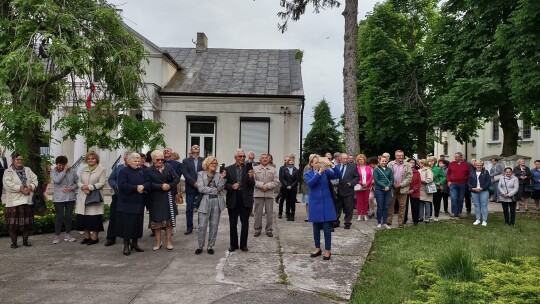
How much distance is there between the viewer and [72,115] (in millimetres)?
8258

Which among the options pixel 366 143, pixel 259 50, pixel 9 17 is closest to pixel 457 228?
pixel 9 17

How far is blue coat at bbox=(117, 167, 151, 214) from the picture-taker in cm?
801

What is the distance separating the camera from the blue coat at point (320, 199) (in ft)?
24.8

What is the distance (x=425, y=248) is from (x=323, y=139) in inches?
1079

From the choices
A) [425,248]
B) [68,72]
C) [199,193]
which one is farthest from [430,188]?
[68,72]

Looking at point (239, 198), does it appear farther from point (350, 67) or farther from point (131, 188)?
point (350, 67)

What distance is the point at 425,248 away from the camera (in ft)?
28.6

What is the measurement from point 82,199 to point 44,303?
12.3 ft

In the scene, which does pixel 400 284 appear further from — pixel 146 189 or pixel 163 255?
pixel 146 189

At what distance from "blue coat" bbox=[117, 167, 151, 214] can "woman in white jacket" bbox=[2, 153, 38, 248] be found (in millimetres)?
2011

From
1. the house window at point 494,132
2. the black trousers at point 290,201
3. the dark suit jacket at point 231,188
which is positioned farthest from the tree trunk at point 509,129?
the dark suit jacket at point 231,188

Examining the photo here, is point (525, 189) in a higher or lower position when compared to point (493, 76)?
lower

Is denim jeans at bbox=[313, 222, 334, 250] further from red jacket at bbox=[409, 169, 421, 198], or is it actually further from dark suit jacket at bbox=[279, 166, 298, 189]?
red jacket at bbox=[409, 169, 421, 198]

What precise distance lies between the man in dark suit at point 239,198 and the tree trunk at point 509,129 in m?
17.6
